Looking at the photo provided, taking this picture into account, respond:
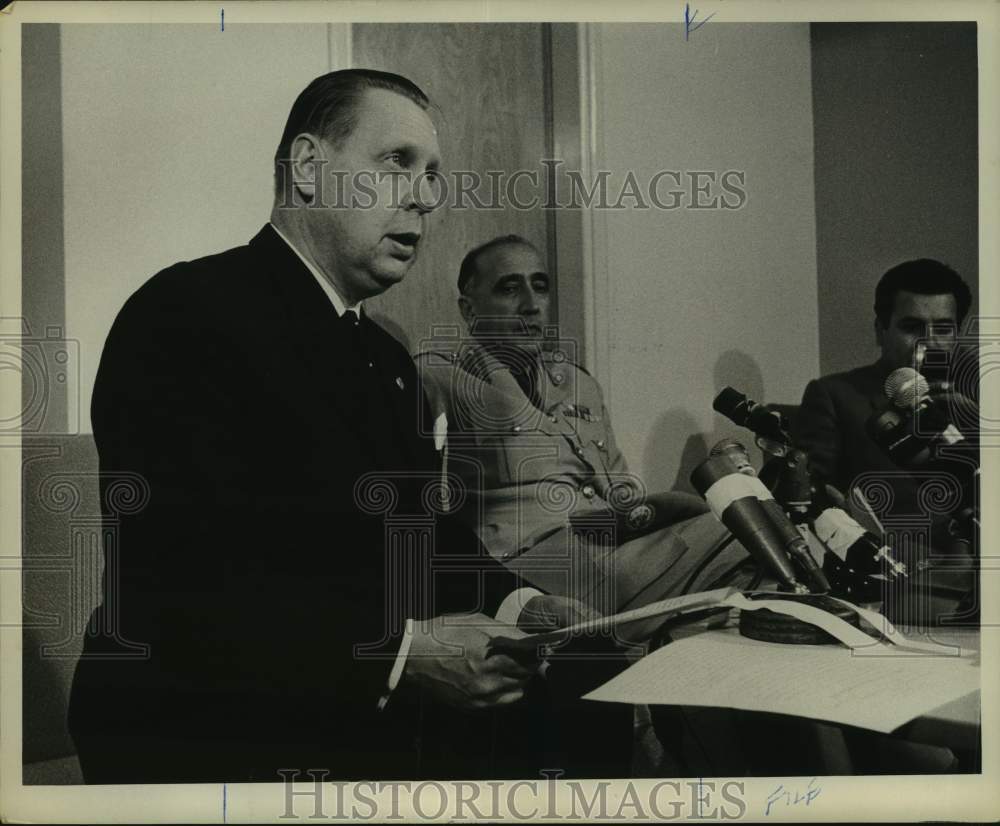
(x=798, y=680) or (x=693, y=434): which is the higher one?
(x=693, y=434)

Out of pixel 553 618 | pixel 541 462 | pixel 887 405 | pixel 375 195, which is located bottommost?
pixel 553 618

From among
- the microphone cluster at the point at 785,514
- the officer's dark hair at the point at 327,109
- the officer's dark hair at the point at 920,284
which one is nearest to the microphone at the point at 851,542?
the microphone cluster at the point at 785,514

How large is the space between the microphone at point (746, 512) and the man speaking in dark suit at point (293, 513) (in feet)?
1.26

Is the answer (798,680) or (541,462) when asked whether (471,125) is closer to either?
(541,462)

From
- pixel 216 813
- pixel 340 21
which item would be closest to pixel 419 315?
pixel 340 21

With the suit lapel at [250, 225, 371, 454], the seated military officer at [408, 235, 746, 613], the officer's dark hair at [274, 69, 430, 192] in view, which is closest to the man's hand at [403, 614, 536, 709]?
the seated military officer at [408, 235, 746, 613]

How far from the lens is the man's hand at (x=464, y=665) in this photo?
6.73 ft

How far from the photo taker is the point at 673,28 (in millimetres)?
2084

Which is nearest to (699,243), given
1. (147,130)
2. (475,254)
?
(475,254)

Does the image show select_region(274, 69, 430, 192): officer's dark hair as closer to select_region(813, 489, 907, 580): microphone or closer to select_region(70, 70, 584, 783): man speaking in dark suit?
select_region(70, 70, 584, 783): man speaking in dark suit

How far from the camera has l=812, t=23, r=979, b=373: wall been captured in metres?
2.09

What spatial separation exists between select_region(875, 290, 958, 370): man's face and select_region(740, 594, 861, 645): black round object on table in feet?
1.69

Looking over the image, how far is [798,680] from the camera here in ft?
6.57

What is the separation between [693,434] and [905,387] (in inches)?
17.9
